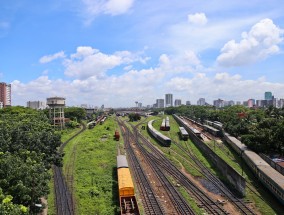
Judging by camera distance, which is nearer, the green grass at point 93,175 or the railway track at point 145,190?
the railway track at point 145,190

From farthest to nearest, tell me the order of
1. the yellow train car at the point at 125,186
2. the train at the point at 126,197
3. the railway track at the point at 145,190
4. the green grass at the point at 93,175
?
the green grass at the point at 93,175 → the yellow train car at the point at 125,186 → the railway track at the point at 145,190 → the train at the point at 126,197

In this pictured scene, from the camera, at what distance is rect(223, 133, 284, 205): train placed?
3544cm

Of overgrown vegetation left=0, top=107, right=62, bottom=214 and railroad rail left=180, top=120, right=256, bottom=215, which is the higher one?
overgrown vegetation left=0, top=107, right=62, bottom=214

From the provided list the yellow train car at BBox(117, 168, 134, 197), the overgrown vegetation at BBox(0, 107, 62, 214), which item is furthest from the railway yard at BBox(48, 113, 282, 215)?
the overgrown vegetation at BBox(0, 107, 62, 214)

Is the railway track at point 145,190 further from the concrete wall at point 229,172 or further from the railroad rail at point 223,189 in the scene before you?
the concrete wall at point 229,172

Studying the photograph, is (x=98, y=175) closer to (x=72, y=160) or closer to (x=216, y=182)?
(x=72, y=160)

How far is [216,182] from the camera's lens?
43625mm

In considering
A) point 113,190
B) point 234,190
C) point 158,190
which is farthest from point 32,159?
point 234,190

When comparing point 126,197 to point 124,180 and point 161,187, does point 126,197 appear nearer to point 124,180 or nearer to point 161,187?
point 124,180

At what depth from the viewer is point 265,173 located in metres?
40.6

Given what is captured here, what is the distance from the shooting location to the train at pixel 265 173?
35438 millimetres

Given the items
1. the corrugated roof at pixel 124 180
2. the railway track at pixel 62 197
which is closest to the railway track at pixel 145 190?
the corrugated roof at pixel 124 180

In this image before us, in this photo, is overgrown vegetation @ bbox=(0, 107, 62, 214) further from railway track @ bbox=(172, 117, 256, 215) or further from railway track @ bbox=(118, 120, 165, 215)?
railway track @ bbox=(172, 117, 256, 215)

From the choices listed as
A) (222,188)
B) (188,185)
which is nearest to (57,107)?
(188,185)
